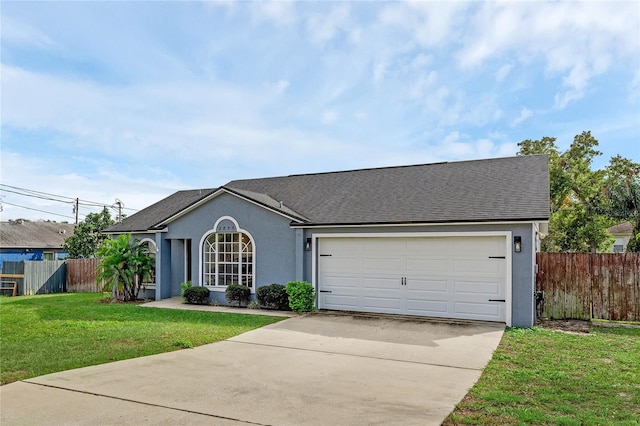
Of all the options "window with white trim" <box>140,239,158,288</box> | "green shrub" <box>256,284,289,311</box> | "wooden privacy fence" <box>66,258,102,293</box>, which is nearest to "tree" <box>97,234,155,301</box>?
"window with white trim" <box>140,239,158,288</box>

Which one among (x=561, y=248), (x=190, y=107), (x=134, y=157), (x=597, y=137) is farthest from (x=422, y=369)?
(x=597, y=137)

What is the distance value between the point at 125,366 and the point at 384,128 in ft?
41.5

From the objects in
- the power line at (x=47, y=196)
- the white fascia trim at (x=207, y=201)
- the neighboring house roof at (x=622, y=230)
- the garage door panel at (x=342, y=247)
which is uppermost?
the power line at (x=47, y=196)

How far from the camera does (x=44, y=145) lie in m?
20.7

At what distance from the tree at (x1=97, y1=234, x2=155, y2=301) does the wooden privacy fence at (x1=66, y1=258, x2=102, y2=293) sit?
4.99 m

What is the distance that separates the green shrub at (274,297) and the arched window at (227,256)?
971 mm

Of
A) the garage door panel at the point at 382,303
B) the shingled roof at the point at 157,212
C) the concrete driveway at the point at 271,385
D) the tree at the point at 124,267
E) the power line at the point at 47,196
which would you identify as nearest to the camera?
the concrete driveway at the point at 271,385

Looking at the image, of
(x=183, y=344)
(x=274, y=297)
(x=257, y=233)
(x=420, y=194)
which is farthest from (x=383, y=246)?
(x=183, y=344)

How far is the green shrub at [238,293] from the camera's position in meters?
13.6

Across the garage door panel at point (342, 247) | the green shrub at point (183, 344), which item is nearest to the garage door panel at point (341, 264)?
the garage door panel at point (342, 247)

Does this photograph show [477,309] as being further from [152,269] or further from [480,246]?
[152,269]

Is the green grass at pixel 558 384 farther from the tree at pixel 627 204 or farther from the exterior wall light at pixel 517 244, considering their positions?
the tree at pixel 627 204

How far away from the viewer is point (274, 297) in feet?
42.4

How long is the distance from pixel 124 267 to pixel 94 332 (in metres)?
6.27
